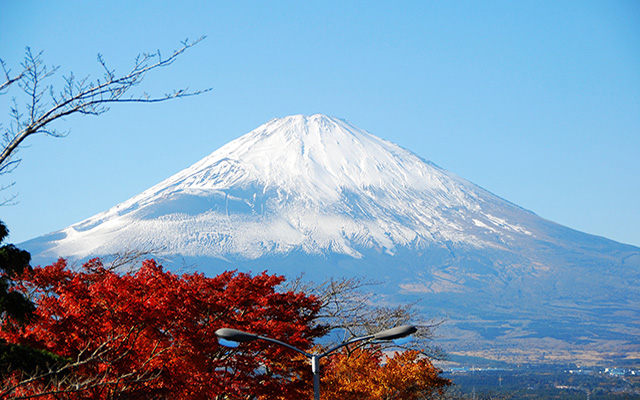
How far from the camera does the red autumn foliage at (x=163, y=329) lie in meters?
14.5

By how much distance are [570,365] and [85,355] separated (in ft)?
552

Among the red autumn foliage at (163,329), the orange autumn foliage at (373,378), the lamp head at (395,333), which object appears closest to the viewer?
the lamp head at (395,333)

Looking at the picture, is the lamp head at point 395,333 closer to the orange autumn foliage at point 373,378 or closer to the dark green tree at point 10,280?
the dark green tree at point 10,280

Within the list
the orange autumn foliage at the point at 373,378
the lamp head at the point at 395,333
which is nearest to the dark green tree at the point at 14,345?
the lamp head at the point at 395,333

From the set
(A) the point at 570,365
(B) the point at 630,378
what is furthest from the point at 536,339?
(B) the point at 630,378

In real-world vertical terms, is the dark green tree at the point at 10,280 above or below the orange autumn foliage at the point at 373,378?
above

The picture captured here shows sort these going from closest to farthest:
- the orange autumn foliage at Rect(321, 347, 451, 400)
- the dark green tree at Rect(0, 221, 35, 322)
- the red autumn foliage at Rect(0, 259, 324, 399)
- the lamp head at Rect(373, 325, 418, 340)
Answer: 1. the lamp head at Rect(373, 325, 418, 340)
2. the dark green tree at Rect(0, 221, 35, 322)
3. the red autumn foliage at Rect(0, 259, 324, 399)
4. the orange autumn foliage at Rect(321, 347, 451, 400)

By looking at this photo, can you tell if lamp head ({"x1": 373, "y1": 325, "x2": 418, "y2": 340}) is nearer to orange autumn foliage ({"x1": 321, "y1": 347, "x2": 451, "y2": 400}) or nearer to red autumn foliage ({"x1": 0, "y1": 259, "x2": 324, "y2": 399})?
red autumn foliage ({"x1": 0, "y1": 259, "x2": 324, "y2": 399})

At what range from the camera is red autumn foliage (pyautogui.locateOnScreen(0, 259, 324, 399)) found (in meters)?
14.5

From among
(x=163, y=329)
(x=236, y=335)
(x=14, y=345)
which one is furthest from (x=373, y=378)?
(x=14, y=345)

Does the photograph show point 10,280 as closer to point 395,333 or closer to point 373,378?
point 395,333

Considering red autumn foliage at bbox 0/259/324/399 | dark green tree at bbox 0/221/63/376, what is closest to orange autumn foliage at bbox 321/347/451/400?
red autumn foliage at bbox 0/259/324/399

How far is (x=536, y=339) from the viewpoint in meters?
198

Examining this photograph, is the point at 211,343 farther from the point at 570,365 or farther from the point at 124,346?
the point at 570,365
